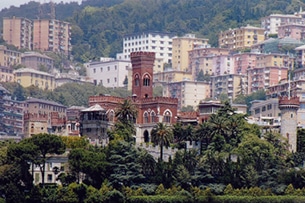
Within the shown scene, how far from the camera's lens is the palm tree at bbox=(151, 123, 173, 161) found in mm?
137125

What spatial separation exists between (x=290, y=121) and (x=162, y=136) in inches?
597

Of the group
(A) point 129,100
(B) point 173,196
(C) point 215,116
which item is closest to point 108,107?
(A) point 129,100

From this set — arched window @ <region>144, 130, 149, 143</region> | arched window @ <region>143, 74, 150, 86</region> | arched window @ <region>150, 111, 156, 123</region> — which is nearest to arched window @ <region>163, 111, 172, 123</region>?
arched window @ <region>150, 111, 156, 123</region>

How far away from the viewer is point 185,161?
133250mm

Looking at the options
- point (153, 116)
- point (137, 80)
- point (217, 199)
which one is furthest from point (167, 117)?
point (217, 199)

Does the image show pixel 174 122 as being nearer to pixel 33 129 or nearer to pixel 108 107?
pixel 108 107

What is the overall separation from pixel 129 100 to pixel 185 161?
1869 centimetres

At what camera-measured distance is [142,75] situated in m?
157

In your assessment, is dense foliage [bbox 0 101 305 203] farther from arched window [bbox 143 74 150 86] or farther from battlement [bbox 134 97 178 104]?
arched window [bbox 143 74 150 86]

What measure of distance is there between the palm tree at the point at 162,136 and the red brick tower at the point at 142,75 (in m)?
17.6

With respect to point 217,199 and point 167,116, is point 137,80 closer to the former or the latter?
point 167,116

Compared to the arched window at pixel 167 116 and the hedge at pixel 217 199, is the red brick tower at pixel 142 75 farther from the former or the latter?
the hedge at pixel 217 199

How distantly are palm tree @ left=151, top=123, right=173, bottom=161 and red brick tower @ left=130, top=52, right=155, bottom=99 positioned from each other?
57.7ft

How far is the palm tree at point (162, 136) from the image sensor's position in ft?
450
